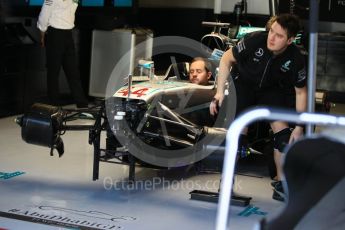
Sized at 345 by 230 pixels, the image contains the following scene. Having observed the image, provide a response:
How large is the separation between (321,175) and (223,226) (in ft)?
1.41

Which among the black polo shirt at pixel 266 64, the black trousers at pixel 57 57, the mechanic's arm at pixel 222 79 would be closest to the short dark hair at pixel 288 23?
the black polo shirt at pixel 266 64

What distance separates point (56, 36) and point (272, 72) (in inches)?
146

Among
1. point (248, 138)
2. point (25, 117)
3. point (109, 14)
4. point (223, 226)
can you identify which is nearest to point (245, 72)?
point (248, 138)

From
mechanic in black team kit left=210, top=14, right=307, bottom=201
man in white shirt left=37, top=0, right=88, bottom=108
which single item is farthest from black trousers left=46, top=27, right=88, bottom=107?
mechanic in black team kit left=210, top=14, right=307, bottom=201

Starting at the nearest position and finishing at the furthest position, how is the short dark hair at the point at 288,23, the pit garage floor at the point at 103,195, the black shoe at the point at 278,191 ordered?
the pit garage floor at the point at 103,195 < the short dark hair at the point at 288,23 < the black shoe at the point at 278,191

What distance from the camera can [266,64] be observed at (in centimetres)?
468

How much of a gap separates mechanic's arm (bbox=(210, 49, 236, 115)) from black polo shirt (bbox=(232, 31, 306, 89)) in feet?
0.19

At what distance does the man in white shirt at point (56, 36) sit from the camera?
7527 millimetres

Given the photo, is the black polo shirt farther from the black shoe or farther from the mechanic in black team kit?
the black shoe

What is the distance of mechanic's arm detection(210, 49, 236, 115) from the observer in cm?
468

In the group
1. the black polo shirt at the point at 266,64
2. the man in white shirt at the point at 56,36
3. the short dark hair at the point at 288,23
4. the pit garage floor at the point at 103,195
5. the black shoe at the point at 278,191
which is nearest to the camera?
the pit garage floor at the point at 103,195

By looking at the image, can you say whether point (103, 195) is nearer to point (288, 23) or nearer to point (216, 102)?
point (216, 102)

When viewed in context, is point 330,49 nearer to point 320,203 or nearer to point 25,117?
point 25,117

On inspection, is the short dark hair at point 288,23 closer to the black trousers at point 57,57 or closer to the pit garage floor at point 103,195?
the pit garage floor at point 103,195
